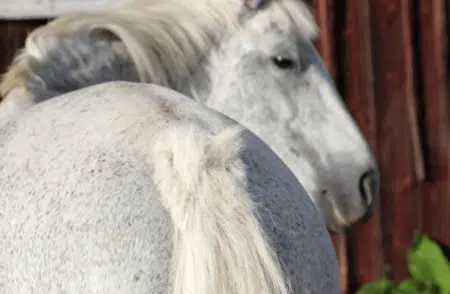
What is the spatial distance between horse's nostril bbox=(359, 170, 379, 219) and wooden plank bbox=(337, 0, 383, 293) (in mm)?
2146

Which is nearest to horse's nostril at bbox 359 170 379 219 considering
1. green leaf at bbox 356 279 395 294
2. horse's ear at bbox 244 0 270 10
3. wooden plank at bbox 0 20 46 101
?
horse's ear at bbox 244 0 270 10

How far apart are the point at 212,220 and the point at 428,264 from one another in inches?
138

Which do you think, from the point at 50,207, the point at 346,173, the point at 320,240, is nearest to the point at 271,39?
the point at 346,173

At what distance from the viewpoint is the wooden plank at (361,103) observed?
4.84 meters

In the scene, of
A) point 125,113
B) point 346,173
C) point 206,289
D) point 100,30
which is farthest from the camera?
point 346,173

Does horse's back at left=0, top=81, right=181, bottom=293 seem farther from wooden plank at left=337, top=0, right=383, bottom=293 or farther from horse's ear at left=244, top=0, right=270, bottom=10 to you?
wooden plank at left=337, top=0, right=383, bottom=293

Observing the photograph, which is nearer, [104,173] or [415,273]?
A: [104,173]

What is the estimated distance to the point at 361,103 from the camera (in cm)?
486

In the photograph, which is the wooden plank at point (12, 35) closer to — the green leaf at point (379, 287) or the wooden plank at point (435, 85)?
the wooden plank at point (435, 85)

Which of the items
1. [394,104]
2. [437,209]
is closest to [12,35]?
[394,104]

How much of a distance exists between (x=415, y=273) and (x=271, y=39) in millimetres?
2236

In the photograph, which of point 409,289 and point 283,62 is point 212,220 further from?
point 409,289

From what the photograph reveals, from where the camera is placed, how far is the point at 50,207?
48.3 inches

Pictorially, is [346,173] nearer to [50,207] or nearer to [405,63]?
[50,207]
